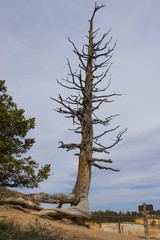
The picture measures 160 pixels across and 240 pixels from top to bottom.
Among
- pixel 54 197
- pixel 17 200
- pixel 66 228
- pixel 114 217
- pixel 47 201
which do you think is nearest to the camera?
pixel 66 228

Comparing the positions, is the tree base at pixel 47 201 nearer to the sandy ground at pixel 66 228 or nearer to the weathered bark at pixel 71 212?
the weathered bark at pixel 71 212

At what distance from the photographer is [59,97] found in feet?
44.0

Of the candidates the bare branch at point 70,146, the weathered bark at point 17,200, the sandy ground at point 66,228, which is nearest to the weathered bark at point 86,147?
the bare branch at point 70,146

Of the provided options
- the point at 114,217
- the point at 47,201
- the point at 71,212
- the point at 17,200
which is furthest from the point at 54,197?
the point at 114,217

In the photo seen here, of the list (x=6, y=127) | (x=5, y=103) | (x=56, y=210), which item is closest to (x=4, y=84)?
(x=5, y=103)

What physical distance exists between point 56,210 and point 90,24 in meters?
13.5

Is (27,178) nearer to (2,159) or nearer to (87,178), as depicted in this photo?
(2,159)

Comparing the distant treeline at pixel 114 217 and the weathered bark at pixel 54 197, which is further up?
the weathered bark at pixel 54 197

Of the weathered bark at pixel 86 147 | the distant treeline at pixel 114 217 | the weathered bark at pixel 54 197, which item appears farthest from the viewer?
the distant treeline at pixel 114 217

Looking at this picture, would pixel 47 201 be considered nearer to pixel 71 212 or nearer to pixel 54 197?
pixel 54 197

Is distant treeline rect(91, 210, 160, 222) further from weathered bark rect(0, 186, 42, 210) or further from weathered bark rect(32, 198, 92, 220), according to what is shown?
weathered bark rect(0, 186, 42, 210)

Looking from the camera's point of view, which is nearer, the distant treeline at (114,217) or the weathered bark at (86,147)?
the weathered bark at (86,147)

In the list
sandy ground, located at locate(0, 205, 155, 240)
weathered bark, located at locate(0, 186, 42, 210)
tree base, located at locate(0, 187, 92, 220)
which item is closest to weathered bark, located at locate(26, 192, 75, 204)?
tree base, located at locate(0, 187, 92, 220)

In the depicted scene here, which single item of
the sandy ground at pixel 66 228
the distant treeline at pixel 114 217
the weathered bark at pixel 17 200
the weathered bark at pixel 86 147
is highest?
the weathered bark at pixel 86 147
